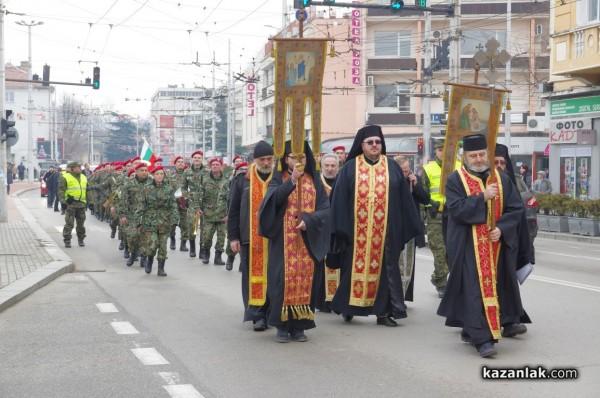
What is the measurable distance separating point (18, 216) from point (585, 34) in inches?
721

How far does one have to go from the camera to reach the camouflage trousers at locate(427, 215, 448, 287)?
494 inches

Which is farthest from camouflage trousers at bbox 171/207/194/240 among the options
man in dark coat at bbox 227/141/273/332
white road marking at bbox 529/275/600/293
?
man in dark coat at bbox 227/141/273/332

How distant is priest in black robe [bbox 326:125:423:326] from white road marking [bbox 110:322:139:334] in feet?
6.65

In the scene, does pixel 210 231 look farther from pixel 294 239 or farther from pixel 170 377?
pixel 170 377

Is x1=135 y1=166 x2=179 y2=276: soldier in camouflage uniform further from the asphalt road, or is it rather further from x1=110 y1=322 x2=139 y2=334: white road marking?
x1=110 y1=322 x2=139 y2=334: white road marking

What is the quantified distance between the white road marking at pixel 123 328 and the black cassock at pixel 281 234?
140 centimetres

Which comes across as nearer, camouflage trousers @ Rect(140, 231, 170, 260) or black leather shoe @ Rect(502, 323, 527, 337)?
black leather shoe @ Rect(502, 323, 527, 337)

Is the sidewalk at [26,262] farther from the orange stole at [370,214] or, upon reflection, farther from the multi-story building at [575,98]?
the multi-story building at [575,98]

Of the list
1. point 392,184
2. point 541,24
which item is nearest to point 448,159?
point 392,184

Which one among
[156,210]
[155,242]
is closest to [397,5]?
[156,210]

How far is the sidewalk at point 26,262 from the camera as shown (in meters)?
13.2

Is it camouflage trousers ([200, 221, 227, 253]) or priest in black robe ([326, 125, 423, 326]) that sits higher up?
priest in black robe ([326, 125, 423, 326])

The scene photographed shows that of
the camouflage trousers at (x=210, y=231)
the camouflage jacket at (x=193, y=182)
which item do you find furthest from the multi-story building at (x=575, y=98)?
the camouflage trousers at (x=210, y=231)

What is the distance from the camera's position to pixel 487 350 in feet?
27.7
